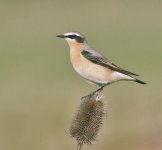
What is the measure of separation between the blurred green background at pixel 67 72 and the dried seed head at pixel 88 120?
122 millimetres

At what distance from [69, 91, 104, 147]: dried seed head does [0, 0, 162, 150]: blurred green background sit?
12cm

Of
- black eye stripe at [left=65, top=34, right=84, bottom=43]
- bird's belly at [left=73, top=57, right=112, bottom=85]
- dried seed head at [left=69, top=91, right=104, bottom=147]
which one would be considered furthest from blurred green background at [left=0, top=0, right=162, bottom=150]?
black eye stripe at [left=65, top=34, right=84, bottom=43]

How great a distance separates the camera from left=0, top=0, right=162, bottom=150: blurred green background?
16750 mm

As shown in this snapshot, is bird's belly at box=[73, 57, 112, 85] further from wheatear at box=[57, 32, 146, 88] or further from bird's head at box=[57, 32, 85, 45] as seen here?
bird's head at box=[57, 32, 85, 45]

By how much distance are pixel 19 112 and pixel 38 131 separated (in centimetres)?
243

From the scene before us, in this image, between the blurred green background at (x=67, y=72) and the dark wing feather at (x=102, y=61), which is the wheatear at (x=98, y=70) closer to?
the dark wing feather at (x=102, y=61)

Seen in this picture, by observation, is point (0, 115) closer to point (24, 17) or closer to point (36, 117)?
point (36, 117)

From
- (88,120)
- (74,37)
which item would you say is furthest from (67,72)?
(88,120)

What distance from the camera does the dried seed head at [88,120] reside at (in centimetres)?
835

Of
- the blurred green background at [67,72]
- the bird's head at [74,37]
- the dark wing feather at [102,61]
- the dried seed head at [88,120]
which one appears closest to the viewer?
the dried seed head at [88,120]

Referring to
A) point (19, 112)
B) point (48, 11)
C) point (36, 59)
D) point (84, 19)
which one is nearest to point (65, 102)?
point (19, 112)

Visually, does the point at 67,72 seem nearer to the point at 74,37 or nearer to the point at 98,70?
the point at 74,37

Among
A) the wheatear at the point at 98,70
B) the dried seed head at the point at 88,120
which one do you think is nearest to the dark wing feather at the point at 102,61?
the wheatear at the point at 98,70

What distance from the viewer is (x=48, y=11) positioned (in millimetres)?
37125
